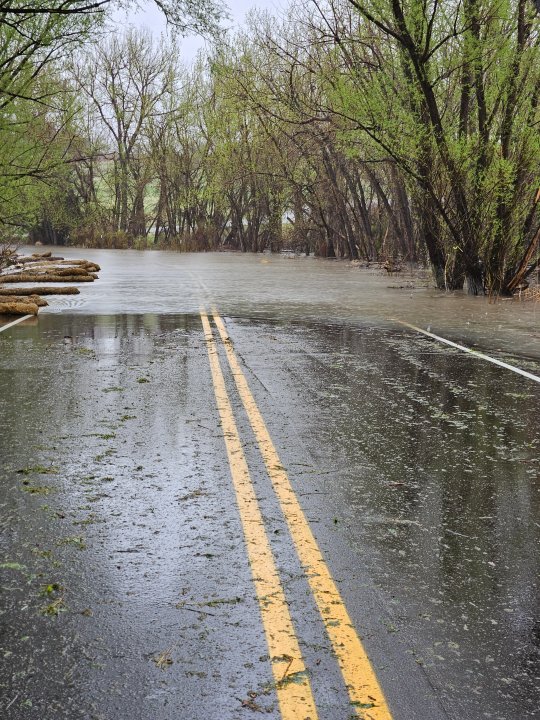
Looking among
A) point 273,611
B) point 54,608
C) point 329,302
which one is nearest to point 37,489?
point 54,608

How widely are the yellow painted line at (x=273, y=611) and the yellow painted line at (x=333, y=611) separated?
6.0 inches

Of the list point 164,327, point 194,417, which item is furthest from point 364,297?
point 194,417

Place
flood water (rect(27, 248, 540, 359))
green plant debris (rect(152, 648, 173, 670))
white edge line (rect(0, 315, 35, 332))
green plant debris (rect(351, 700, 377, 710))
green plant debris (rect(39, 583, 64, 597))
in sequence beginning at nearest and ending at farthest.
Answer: green plant debris (rect(351, 700, 377, 710)) < green plant debris (rect(152, 648, 173, 670)) < green plant debris (rect(39, 583, 64, 597)) < white edge line (rect(0, 315, 35, 332)) < flood water (rect(27, 248, 540, 359))

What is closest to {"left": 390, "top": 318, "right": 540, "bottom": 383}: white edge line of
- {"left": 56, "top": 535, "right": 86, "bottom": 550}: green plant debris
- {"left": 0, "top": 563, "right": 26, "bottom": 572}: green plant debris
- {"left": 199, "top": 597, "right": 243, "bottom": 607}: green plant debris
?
{"left": 56, "top": 535, "right": 86, "bottom": 550}: green plant debris

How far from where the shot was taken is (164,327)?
1534 centimetres

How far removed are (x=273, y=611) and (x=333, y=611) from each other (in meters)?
0.26

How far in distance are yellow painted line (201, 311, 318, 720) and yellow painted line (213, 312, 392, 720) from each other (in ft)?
0.50

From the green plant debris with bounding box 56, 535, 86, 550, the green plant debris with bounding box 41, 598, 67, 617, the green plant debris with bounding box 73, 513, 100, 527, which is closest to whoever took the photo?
the green plant debris with bounding box 41, 598, 67, 617

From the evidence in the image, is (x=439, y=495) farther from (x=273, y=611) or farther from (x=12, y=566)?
(x=12, y=566)

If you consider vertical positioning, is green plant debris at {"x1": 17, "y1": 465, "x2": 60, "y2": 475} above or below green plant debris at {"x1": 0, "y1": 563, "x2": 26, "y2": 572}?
below

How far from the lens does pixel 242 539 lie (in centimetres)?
496

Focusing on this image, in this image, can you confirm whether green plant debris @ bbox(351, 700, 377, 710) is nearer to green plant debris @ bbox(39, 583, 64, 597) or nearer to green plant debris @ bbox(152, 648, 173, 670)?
green plant debris @ bbox(152, 648, 173, 670)

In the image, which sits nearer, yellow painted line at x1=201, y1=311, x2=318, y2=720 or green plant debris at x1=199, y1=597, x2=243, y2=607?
yellow painted line at x1=201, y1=311, x2=318, y2=720

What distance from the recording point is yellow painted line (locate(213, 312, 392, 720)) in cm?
333
